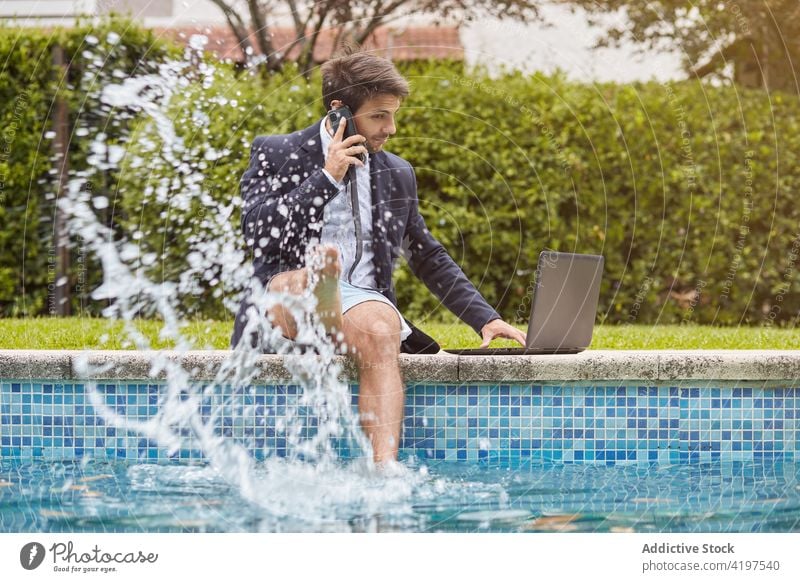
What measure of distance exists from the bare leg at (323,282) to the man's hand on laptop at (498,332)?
561 mm

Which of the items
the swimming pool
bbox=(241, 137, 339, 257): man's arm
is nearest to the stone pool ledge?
the swimming pool

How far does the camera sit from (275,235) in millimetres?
3115

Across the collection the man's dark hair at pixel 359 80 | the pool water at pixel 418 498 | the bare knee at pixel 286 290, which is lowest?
the pool water at pixel 418 498

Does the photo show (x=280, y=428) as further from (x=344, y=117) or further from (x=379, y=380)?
(x=344, y=117)

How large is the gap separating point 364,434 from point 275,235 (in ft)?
2.44

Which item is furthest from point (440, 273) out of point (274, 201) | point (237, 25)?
point (237, 25)

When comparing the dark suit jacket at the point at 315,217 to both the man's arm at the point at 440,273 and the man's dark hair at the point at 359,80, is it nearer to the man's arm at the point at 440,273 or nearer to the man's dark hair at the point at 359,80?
the man's arm at the point at 440,273

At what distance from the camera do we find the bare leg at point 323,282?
10.1 feet

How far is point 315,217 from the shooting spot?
315 centimetres

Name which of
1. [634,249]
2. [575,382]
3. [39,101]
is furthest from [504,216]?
[39,101]

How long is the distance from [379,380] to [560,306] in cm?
70

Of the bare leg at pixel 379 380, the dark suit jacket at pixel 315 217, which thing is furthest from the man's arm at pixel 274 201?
the bare leg at pixel 379 380

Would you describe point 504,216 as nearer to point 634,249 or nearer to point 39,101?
point 634,249
